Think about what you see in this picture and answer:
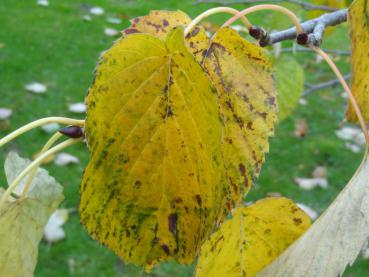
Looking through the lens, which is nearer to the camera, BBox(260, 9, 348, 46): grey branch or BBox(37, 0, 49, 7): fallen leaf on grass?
BBox(260, 9, 348, 46): grey branch

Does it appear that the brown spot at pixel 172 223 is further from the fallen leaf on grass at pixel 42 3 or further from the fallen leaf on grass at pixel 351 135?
the fallen leaf on grass at pixel 42 3

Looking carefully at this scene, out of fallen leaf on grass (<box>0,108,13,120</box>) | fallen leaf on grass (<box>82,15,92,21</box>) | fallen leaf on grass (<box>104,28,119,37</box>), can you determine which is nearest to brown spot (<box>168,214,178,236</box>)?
fallen leaf on grass (<box>0,108,13,120</box>)

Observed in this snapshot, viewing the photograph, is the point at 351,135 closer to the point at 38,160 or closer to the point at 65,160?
the point at 65,160

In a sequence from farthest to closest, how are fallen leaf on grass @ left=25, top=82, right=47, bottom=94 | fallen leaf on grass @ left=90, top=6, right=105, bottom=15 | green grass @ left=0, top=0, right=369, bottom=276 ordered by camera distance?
fallen leaf on grass @ left=90, top=6, right=105, bottom=15
fallen leaf on grass @ left=25, top=82, right=47, bottom=94
green grass @ left=0, top=0, right=369, bottom=276

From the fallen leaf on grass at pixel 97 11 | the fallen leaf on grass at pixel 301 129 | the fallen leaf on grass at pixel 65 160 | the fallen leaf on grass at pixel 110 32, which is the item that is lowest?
the fallen leaf on grass at pixel 65 160

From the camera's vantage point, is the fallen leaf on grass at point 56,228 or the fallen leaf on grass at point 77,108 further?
the fallen leaf on grass at point 77,108

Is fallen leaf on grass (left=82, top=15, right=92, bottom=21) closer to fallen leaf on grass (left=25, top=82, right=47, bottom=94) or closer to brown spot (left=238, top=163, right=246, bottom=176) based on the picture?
fallen leaf on grass (left=25, top=82, right=47, bottom=94)

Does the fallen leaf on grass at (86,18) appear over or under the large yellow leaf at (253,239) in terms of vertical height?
under

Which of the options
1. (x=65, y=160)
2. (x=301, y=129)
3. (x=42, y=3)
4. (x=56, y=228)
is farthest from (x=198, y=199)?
(x=42, y=3)

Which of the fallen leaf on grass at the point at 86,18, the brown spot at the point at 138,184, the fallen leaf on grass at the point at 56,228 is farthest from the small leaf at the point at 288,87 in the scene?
the fallen leaf on grass at the point at 86,18
